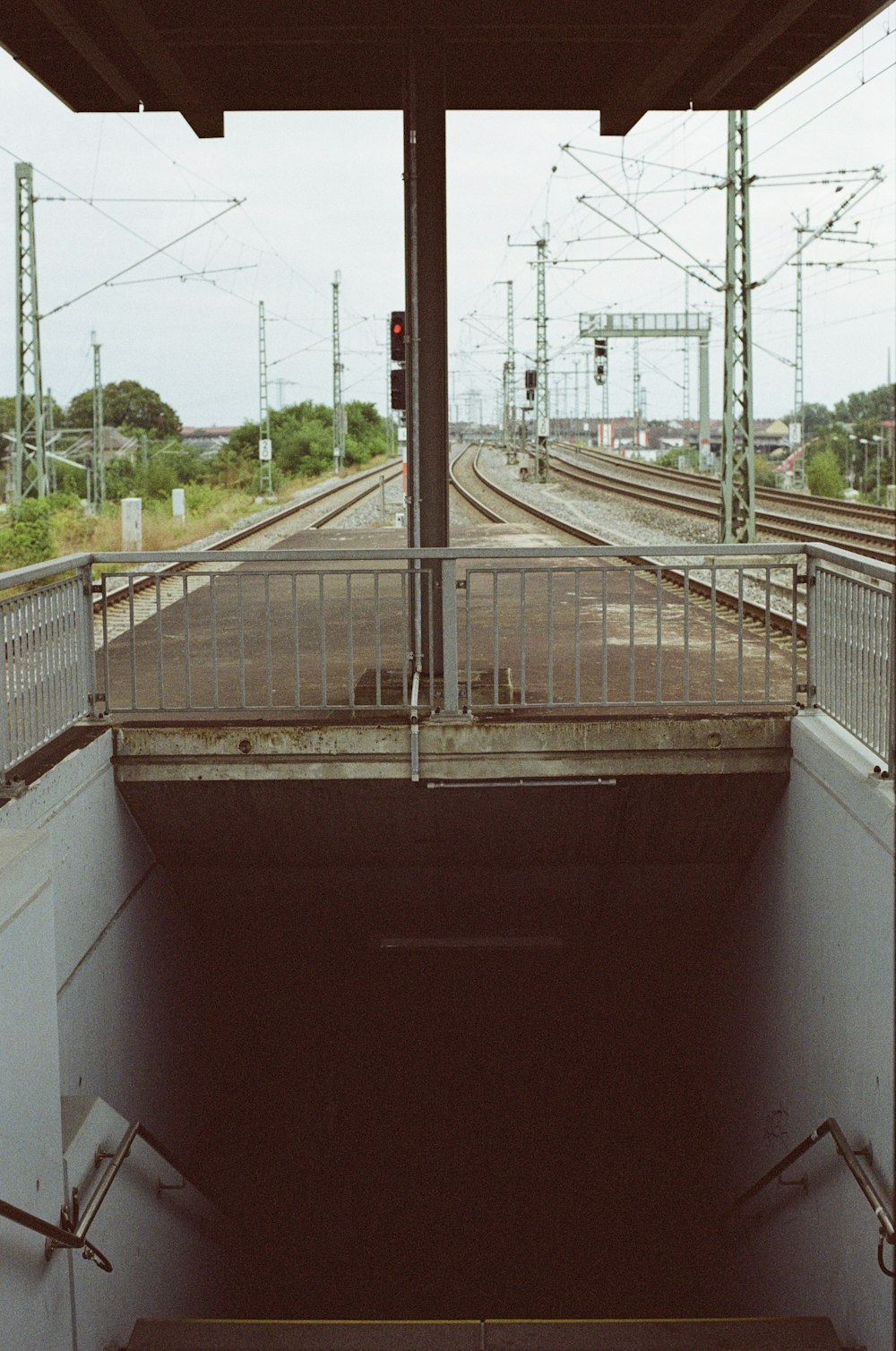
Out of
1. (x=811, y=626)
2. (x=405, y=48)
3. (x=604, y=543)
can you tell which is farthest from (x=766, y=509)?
(x=811, y=626)

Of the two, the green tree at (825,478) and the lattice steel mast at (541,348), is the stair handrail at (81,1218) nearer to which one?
the lattice steel mast at (541,348)

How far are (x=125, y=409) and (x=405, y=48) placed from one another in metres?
102

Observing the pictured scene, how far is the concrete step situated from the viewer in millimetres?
6535

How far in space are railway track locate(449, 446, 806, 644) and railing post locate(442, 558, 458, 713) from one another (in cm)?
91

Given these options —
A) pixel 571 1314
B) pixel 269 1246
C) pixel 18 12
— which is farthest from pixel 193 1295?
pixel 18 12

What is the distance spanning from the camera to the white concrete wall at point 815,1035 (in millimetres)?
5527

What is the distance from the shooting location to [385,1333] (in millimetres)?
6730

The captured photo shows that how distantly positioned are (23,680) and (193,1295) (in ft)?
12.4

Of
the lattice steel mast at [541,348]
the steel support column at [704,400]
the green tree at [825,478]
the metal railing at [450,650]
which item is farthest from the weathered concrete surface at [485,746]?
the steel support column at [704,400]

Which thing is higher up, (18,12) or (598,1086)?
(18,12)

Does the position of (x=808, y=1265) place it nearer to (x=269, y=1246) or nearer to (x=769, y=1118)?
(x=769, y=1118)

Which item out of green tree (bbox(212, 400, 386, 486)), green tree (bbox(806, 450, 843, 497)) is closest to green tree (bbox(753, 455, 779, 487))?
green tree (bbox(806, 450, 843, 497))

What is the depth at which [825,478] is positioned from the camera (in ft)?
168

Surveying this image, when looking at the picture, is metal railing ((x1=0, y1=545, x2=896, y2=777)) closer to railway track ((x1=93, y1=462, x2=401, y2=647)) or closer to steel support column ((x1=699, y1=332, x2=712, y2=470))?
Result: railway track ((x1=93, y1=462, x2=401, y2=647))
